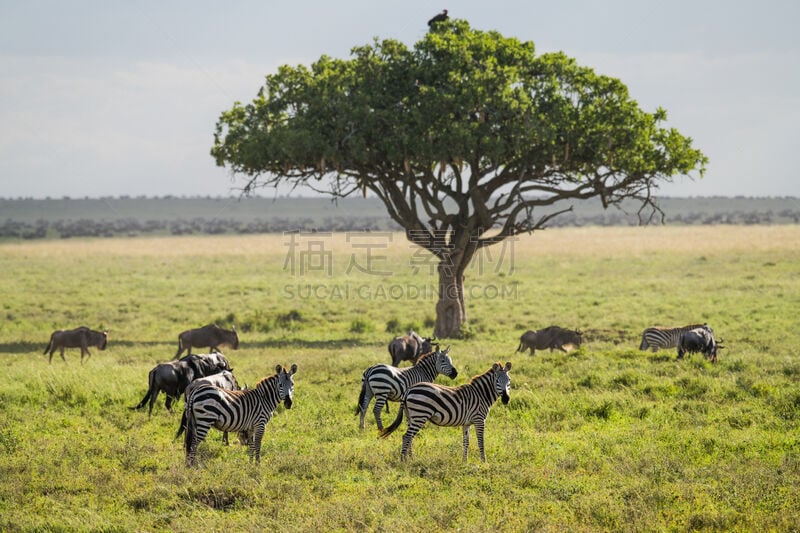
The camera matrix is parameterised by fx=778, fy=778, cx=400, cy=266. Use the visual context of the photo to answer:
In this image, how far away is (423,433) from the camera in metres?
13.0

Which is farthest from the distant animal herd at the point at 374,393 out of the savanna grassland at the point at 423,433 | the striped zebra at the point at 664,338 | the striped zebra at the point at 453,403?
the striped zebra at the point at 664,338

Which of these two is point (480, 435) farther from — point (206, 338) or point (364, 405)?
point (206, 338)

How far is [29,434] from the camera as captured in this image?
41.6 ft

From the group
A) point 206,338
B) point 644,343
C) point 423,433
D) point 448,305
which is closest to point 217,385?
point 423,433

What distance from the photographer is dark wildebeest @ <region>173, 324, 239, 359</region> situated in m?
21.7

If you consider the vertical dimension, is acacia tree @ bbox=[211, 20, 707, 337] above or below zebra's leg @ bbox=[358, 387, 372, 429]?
above

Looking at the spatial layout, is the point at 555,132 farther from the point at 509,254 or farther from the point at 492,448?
the point at 509,254

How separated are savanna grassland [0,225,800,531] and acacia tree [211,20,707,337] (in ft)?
15.7

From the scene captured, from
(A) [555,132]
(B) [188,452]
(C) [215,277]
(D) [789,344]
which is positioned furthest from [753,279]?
(B) [188,452]

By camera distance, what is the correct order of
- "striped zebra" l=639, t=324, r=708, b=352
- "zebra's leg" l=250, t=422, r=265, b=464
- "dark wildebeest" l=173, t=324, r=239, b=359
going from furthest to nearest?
"dark wildebeest" l=173, t=324, r=239, b=359 → "striped zebra" l=639, t=324, r=708, b=352 → "zebra's leg" l=250, t=422, r=265, b=464

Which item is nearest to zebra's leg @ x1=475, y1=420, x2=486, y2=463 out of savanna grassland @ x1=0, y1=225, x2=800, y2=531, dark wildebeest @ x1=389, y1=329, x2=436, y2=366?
savanna grassland @ x1=0, y1=225, x2=800, y2=531

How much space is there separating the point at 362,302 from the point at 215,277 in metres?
15.1

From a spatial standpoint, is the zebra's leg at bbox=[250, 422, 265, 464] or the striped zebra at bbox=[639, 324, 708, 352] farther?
the striped zebra at bbox=[639, 324, 708, 352]

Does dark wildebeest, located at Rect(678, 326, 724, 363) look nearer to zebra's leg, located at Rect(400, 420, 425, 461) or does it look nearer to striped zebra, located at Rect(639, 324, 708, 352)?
striped zebra, located at Rect(639, 324, 708, 352)
